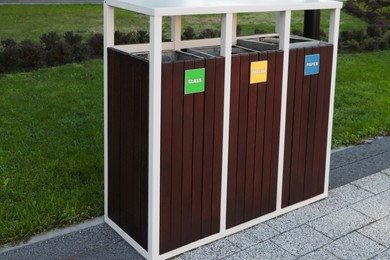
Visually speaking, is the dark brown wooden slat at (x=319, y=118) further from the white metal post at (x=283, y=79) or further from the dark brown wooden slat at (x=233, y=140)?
the dark brown wooden slat at (x=233, y=140)

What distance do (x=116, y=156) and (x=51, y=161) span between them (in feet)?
5.42

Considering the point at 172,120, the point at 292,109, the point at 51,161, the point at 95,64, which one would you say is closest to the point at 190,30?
the point at 95,64

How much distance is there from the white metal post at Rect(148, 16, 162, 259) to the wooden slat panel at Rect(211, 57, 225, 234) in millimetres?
523

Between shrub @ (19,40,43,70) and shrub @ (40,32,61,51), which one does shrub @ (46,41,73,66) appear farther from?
shrub @ (40,32,61,51)

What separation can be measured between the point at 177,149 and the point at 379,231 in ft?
6.25

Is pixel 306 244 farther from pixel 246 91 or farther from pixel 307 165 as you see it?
pixel 246 91

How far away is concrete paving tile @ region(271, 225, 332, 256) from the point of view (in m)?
4.76

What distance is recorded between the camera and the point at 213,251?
470 cm

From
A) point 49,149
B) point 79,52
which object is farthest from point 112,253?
point 79,52

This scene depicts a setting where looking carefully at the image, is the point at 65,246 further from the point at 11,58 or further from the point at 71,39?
the point at 71,39

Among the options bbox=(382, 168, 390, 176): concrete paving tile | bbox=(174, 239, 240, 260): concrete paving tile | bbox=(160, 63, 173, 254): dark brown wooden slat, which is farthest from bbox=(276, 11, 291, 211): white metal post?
bbox=(382, 168, 390, 176): concrete paving tile

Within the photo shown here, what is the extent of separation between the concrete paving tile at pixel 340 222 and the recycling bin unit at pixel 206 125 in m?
0.32

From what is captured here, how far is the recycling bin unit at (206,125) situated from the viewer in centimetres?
431

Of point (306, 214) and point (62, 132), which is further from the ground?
point (62, 132)
